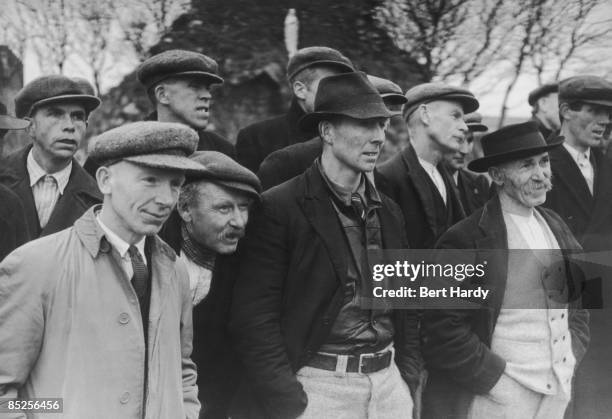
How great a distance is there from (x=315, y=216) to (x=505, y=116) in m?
1.01

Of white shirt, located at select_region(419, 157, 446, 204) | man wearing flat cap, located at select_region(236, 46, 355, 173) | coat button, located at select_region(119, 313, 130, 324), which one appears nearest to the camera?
coat button, located at select_region(119, 313, 130, 324)

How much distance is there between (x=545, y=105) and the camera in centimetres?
327

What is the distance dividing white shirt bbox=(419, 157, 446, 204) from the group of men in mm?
11

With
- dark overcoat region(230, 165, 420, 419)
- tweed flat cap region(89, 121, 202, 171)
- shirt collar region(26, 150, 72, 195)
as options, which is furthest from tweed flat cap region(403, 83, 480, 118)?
shirt collar region(26, 150, 72, 195)

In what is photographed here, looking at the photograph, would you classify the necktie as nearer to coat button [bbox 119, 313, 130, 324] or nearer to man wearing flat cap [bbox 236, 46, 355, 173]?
coat button [bbox 119, 313, 130, 324]

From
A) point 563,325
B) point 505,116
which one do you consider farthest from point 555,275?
point 505,116

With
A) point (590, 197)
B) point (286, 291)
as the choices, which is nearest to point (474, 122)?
point (590, 197)

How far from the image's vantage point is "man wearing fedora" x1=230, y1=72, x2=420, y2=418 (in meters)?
2.68

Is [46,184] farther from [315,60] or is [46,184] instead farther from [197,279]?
[315,60]


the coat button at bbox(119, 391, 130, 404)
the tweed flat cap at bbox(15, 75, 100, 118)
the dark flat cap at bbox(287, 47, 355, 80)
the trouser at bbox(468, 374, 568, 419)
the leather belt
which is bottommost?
the trouser at bbox(468, 374, 568, 419)

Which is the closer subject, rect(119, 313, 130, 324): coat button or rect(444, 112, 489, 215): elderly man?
rect(119, 313, 130, 324): coat button

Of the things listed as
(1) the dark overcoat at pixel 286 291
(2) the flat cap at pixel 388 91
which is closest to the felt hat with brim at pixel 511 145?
(2) the flat cap at pixel 388 91

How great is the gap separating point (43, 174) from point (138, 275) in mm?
750

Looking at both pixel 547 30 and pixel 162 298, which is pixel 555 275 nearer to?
pixel 547 30
